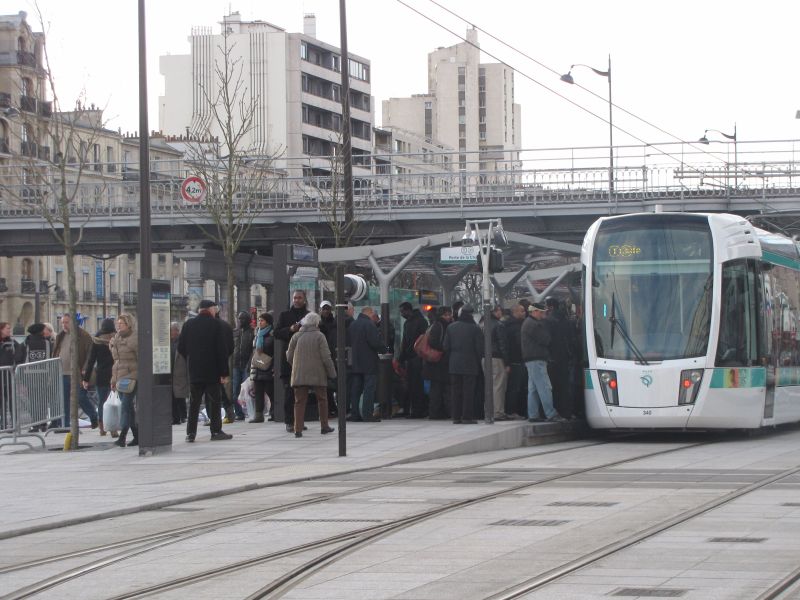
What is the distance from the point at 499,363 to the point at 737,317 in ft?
11.6

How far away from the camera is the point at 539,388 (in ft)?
72.6

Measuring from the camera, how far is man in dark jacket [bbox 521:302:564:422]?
71.8 ft

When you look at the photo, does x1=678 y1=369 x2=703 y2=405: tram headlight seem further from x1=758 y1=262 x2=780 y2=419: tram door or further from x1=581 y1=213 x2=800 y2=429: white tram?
x1=758 y1=262 x2=780 y2=419: tram door

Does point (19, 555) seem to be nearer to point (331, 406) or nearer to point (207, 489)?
point (207, 489)

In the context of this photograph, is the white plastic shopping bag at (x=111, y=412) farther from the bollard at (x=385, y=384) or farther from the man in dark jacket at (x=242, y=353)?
the bollard at (x=385, y=384)

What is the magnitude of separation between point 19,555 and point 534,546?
11.6 feet

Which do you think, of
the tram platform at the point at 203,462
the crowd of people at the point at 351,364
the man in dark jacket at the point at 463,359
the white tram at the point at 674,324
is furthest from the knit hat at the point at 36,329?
the white tram at the point at 674,324

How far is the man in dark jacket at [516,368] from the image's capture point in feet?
76.0

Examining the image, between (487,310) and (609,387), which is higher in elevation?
(487,310)

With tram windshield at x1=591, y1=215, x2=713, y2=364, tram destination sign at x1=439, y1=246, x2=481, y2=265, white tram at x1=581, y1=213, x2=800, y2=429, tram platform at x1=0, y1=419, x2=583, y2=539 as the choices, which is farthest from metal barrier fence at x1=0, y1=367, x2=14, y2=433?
tram windshield at x1=591, y1=215, x2=713, y2=364

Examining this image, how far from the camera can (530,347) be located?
21969 millimetres

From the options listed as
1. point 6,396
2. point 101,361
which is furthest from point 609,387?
point 6,396

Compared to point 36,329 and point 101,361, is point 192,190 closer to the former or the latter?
point 36,329

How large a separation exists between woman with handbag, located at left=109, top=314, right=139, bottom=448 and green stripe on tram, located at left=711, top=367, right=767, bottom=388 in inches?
303
